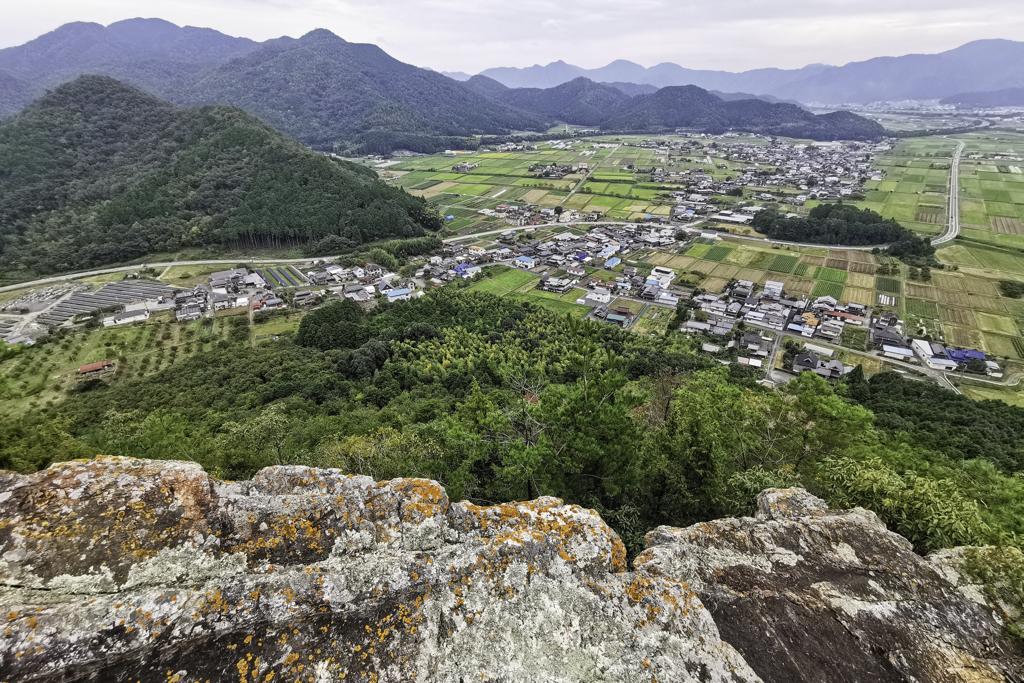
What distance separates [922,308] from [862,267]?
16907 mm

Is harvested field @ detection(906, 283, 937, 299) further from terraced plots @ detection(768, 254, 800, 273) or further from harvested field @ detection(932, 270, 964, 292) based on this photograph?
terraced plots @ detection(768, 254, 800, 273)

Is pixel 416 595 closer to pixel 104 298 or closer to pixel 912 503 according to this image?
pixel 912 503

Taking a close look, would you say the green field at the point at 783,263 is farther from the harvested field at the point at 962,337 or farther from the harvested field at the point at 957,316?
the harvested field at the point at 962,337

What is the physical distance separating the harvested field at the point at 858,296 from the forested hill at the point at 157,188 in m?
82.2

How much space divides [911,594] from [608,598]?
644 centimetres

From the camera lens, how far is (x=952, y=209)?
335ft

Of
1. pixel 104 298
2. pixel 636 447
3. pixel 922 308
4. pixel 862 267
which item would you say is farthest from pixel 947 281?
pixel 104 298

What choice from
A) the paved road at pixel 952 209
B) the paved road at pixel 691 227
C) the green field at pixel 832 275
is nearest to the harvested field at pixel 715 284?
the green field at pixel 832 275

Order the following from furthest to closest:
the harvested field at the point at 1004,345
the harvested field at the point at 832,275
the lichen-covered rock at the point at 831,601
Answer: the harvested field at the point at 832,275, the harvested field at the point at 1004,345, the lichen-covered rock at the point at 831,601

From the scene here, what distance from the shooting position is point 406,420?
30.9 meters

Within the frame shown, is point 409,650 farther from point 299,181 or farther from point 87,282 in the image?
point 299,181

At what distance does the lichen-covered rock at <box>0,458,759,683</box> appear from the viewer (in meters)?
6.61

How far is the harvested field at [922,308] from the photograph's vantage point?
59.6 m

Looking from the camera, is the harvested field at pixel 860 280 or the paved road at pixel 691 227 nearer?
the harvested field at pixel 860 280
